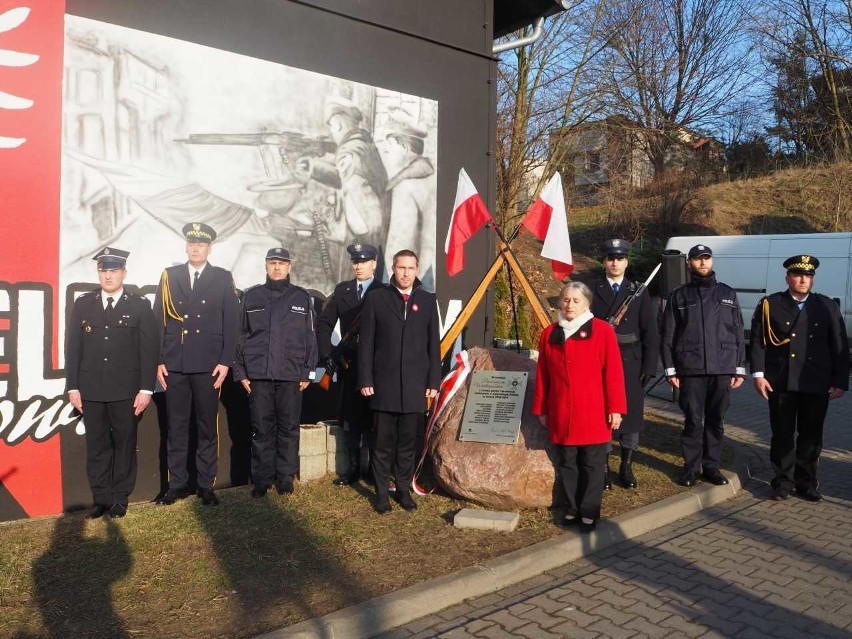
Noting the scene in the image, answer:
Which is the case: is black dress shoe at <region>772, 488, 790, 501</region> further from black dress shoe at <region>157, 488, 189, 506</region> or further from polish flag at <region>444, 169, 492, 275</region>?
black dress shoe at <region>157, 488, 189, 506</region>

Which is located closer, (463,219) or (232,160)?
(232,160)

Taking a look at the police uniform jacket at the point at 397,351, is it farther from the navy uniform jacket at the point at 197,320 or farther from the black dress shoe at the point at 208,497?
the black dress shoe at the point at 208,497

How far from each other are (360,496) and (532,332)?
9.38 m

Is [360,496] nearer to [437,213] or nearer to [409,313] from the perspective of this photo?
[409,313]

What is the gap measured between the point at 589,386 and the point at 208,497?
303 cm

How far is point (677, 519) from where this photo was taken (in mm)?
5723

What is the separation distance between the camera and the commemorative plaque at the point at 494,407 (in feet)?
18.7

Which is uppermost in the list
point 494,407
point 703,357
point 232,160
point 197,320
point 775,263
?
point 232,160

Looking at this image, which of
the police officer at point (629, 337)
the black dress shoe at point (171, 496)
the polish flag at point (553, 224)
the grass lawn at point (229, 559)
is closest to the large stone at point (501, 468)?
the grass lawn at point (229, 559)

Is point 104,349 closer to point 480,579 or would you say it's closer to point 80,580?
point 80,580

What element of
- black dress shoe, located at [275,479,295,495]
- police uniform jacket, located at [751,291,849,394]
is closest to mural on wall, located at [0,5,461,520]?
black dress shoe, located at [275,479,295,495]

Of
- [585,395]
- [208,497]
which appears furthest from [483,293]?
[208,497]

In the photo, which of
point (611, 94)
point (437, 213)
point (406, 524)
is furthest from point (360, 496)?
point (611, 94)

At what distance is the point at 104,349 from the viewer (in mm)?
5293
